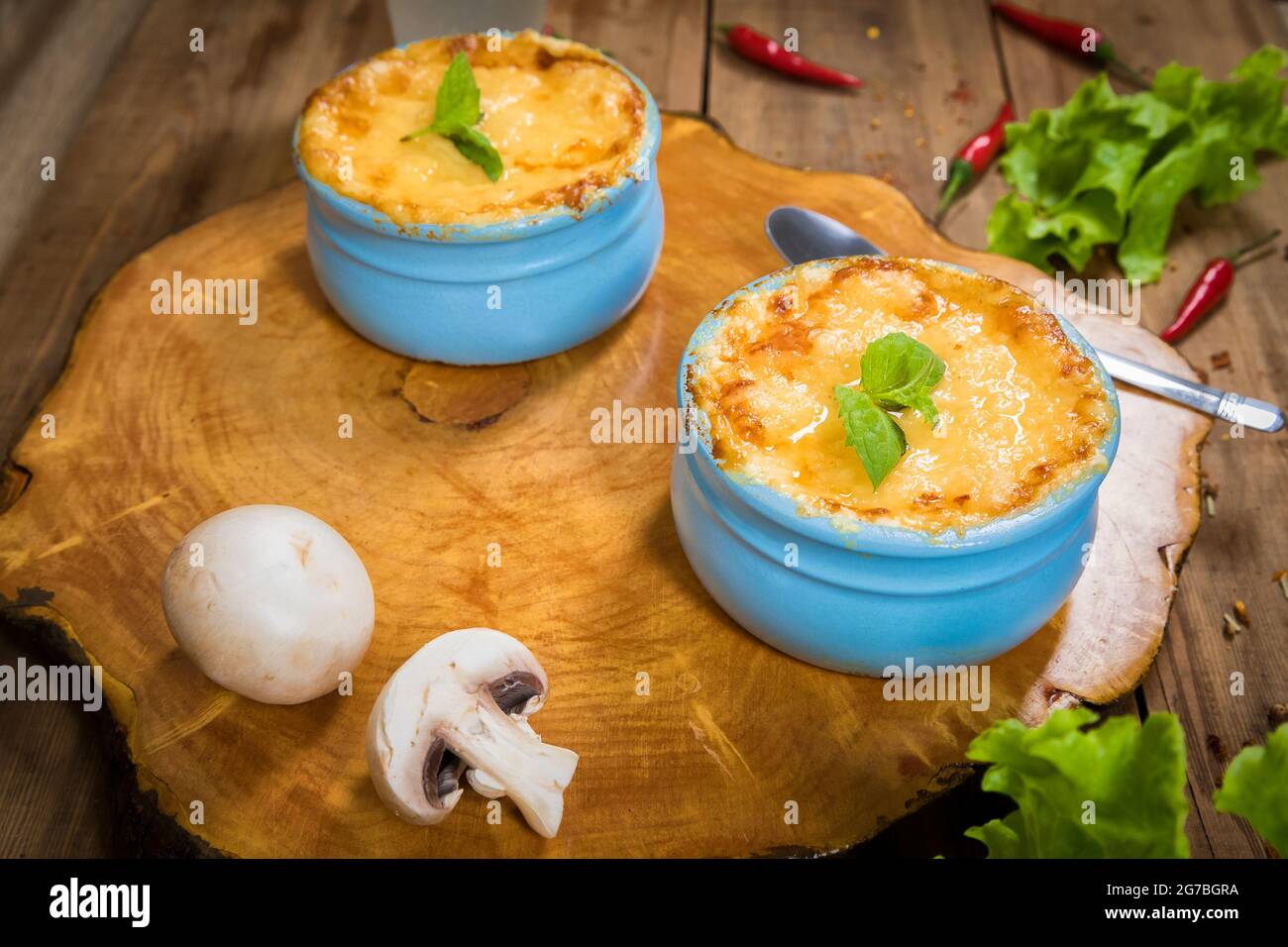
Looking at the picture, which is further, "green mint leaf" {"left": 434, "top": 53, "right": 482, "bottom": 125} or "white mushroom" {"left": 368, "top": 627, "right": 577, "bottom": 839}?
"green mint leaf" {"left": 434, "top": 53, "right": 482, "bottom": 125}

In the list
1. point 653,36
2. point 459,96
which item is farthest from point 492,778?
point 653,36

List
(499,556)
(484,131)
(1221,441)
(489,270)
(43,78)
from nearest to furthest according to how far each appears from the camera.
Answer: (499,556), (489,270), (484,131), (1221,441), (43,78)

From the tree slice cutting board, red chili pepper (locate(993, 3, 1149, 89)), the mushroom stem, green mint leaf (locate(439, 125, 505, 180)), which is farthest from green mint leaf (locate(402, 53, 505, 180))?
red chili pepper (locate(993, 3, 1149, 89))

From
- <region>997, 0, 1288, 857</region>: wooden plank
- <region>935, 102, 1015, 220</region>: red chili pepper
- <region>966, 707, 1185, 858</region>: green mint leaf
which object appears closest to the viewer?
<region>966, 707, 1185, 858</region>: green mint leaf

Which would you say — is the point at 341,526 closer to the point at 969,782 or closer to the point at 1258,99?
the point at 969,782

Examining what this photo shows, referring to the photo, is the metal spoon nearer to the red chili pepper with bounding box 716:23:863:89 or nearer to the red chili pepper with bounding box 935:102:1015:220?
the red chili pepper with bounding box 935:102:1015:220

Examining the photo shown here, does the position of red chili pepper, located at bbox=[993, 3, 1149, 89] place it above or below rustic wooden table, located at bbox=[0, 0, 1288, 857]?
above

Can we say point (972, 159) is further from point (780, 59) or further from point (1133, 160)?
point (780, 59)
